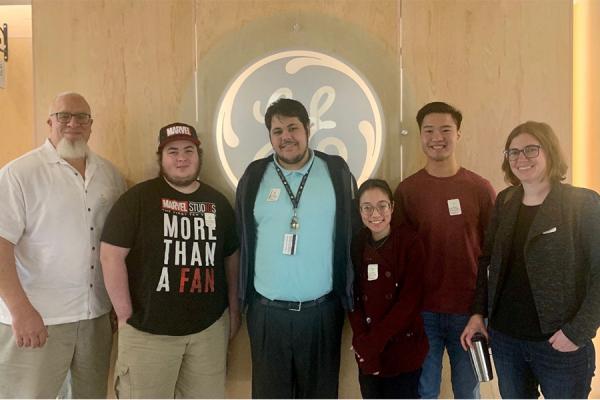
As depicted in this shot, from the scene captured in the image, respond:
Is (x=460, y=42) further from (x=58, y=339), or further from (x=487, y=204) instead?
(x=58, y=339)

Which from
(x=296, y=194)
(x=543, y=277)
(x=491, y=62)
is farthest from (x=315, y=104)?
(x=543, y=277)

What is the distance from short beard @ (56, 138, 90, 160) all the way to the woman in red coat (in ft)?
4.72

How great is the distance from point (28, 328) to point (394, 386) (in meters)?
1.66

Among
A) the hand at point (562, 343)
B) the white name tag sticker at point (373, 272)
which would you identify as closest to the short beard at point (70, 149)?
the white name tag sticker at point (373, 272)

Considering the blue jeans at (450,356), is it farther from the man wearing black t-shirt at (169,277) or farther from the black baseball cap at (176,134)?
the black baseball cap at (176,134)

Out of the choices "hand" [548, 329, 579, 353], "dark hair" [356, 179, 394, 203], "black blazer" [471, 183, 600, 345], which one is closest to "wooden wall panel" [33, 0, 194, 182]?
"dark hair" [356, 179, 394, 203]

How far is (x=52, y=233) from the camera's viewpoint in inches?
81.3

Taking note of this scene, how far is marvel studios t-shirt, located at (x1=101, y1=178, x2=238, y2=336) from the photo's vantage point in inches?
81.7

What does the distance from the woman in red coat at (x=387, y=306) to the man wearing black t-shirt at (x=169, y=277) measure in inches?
29.4

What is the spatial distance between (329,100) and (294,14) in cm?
55

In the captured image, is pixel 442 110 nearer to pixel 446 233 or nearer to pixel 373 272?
pixel 446 233

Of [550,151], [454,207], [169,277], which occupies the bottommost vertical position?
[169,277]

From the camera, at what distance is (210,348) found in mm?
2213

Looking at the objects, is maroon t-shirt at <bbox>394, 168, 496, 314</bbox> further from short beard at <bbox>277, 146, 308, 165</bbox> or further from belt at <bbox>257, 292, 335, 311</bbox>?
short beard at <bbox>277, 146, 308, 165</bbox>
